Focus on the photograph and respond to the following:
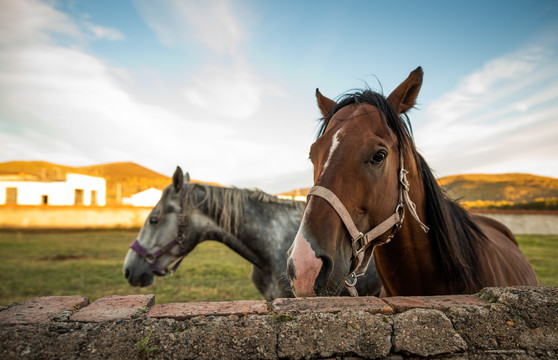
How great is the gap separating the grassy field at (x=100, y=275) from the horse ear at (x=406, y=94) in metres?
4.78

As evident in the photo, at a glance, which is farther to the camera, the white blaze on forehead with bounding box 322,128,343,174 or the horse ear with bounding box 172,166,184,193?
the horse ear with bounding box 172,166,184,193

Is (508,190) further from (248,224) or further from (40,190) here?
(40,190)

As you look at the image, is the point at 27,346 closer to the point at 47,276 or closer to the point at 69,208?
the point at 47,276

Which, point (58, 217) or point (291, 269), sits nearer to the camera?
point (291, 269)

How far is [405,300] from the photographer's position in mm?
1466

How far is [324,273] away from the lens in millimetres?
1308

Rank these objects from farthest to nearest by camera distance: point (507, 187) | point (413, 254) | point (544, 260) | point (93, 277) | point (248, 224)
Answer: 1. point (507, 187)
2. point (544, 260)
3. point (93, 277)
4. point (248, 224)
5. point (413, 254)

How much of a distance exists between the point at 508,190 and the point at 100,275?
34586mm

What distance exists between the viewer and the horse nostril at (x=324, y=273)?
4.20 feet

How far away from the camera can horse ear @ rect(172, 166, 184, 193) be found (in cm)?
362

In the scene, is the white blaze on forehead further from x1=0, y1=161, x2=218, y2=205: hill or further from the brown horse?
x1=0, y1=161, x2=218, y2=205: hill

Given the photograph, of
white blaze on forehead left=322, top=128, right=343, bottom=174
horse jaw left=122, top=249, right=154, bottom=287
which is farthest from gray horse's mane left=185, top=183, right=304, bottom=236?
white blaze on forehead left=322, top=128, right=343, bottom=174

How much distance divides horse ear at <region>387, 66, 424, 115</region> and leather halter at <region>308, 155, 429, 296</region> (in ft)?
1.27

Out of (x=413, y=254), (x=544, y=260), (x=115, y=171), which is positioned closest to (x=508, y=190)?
(x=544, y=260)
